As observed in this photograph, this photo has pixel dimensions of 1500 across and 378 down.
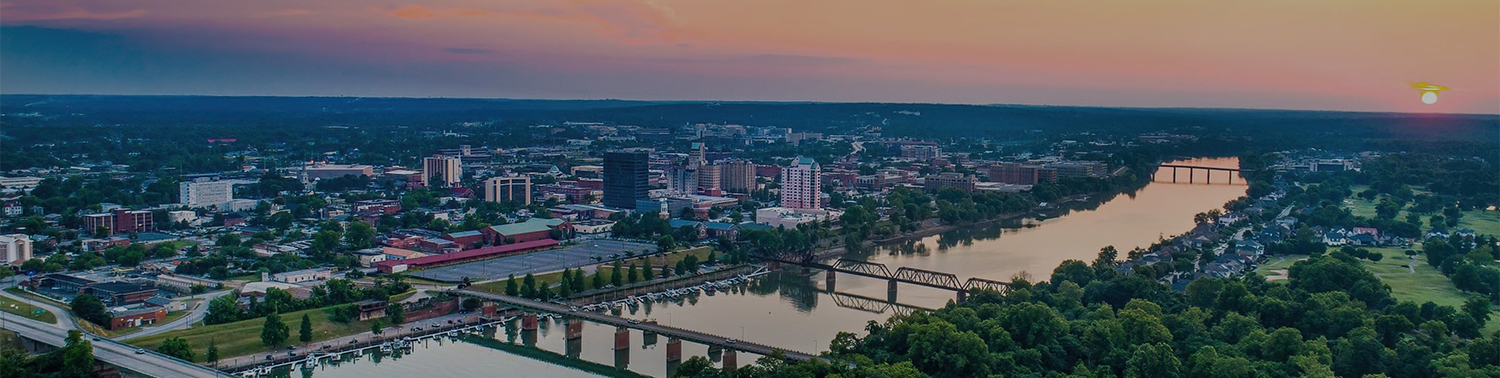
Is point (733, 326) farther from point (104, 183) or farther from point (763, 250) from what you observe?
point (104, 183)

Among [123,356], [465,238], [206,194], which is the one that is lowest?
[123,356]

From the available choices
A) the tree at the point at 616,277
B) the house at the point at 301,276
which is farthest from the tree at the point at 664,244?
the house at the point at 301,276

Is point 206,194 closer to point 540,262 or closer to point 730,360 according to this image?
point 540,262

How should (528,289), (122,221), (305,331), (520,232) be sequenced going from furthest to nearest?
1. (122,221)
2. (520,232)
3. (528,289)
4. (305,331)

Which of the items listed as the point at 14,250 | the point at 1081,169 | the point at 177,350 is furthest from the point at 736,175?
the point at 177,350

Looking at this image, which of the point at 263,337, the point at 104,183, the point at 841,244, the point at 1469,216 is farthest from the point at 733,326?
the point at 104,183

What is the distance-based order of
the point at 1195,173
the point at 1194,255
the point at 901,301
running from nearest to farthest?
the point at 901,301 < the point at 1194,255 < the point at 1195,173

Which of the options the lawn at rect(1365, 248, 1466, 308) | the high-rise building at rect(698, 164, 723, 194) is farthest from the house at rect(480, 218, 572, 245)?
the lawn at rect(1365, 248, 1466, 308)
